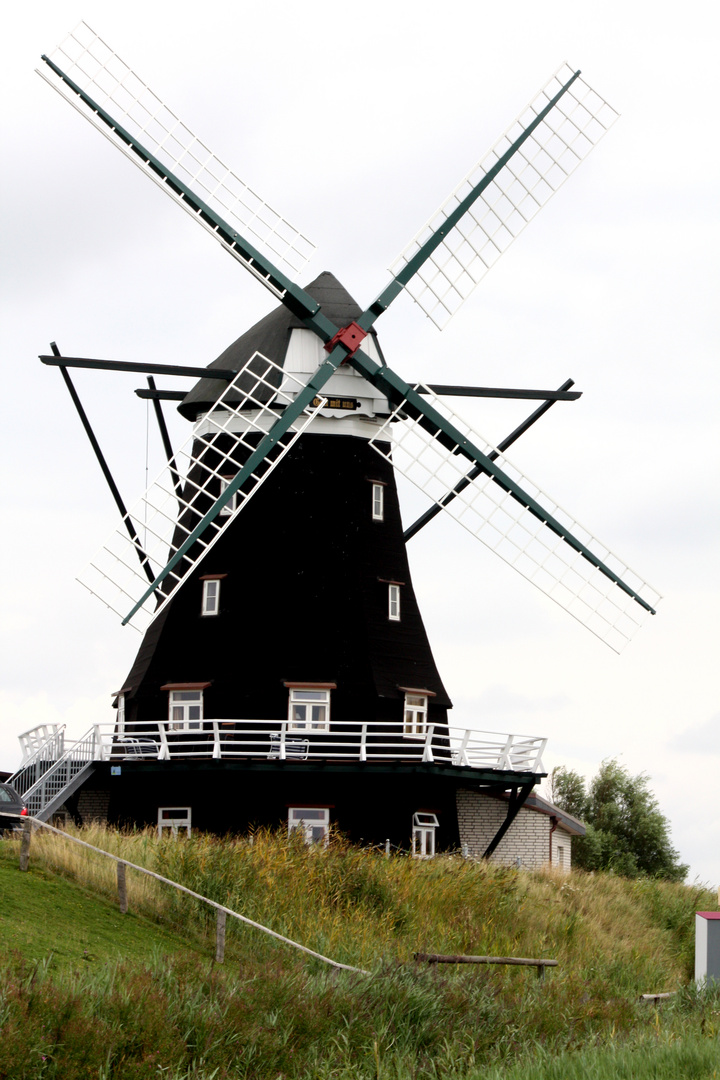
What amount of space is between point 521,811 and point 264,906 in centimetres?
1084

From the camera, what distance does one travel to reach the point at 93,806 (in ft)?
91.8

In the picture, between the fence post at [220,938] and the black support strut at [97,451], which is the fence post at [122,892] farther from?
the black support strut at [97,451]

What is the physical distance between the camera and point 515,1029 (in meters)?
14.9

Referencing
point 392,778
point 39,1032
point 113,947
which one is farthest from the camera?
point 392,778

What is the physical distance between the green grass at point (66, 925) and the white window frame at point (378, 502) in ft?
36.5

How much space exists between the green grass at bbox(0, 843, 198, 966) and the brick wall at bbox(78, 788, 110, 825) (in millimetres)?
8349

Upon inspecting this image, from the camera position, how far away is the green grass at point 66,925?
15547 millimetres

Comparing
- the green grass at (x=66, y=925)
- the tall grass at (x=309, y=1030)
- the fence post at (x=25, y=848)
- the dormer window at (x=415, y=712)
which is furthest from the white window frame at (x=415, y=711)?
the tall grass at (x=309, y=1030)

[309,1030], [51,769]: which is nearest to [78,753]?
[51,769]

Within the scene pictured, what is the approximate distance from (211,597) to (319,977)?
12.9 meters

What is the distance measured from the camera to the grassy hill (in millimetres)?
12719

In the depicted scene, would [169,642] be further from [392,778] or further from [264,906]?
[264,906]

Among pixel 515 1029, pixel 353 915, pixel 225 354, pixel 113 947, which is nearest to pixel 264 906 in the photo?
pixel 353 915

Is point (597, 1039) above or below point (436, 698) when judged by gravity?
below
